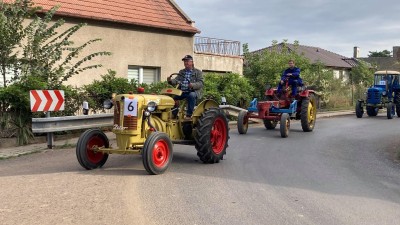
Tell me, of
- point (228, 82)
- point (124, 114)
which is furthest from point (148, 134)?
point (228, 82)

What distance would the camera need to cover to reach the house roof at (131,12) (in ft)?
57.8

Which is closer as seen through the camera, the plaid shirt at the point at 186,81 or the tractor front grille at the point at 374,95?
the plaid shirt at the point at 186,81

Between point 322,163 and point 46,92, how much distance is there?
638cm

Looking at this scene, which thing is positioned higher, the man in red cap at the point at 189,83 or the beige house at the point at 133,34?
the beige house at the point at 133,34

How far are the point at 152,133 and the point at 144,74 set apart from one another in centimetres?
1294

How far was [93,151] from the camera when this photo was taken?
26.7 ft

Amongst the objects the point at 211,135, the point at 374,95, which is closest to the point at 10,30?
the point at 211,135

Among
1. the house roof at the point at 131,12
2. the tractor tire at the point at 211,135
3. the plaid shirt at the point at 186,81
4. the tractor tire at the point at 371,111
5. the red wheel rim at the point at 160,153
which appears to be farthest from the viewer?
the tractor tire at the point at 371,111

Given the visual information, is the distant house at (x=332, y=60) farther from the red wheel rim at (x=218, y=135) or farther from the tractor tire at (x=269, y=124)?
the red wheel rim at (x=218, y=135)

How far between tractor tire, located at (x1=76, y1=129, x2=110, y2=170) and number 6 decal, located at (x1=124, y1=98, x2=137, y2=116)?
0.83m

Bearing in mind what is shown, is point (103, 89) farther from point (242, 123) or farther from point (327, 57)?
point (327, 57)

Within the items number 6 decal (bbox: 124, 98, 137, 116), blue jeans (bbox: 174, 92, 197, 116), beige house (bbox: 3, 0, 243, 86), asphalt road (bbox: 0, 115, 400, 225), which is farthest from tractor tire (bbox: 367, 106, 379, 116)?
number 6 decal (bbox: 124, 98, 137, 116)

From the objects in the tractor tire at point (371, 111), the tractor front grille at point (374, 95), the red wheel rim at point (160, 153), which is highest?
the tractor front grille at point (374, 95)

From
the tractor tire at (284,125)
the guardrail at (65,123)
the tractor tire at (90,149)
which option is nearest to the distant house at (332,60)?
the tractor tire at (284,125)
